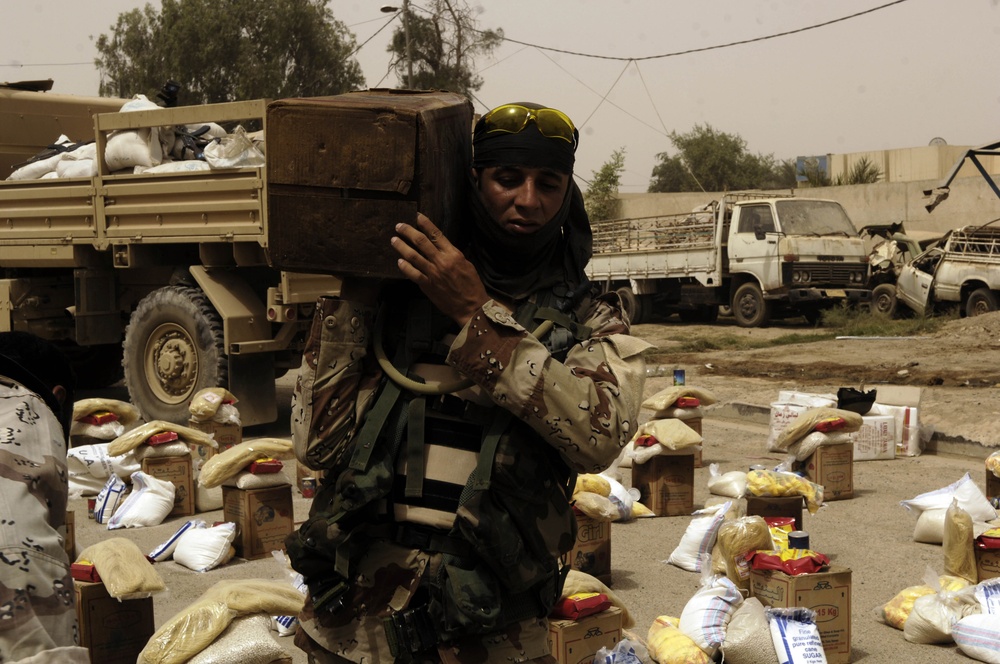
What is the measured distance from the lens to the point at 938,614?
434 cm

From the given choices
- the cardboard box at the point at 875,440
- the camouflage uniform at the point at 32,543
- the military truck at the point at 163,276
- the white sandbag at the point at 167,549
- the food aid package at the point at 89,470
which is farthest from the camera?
the military truck at the point at 163,276

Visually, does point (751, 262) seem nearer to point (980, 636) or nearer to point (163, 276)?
point (163, 276)

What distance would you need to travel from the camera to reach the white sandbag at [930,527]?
572 centimetres

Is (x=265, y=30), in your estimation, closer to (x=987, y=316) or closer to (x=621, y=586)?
(x=987, y=316)

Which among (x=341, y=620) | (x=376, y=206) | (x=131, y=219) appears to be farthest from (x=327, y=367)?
(x=131, y=219)

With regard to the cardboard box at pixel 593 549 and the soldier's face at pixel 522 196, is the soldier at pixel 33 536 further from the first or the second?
the cardboard box at pixel 593 549

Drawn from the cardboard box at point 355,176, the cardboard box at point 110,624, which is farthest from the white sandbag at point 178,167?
the cardboard box at point 355,176

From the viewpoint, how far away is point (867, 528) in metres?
6.20

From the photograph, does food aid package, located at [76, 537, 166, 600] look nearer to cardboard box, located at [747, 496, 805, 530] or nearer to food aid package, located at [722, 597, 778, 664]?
food aid package, located at [722, 597, 778, 664]

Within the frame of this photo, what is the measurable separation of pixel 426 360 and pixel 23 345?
0.74m

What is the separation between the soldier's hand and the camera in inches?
78.4

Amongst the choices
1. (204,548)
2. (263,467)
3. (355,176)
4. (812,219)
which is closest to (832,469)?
(263,467)

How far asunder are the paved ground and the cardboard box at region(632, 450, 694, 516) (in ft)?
0.26

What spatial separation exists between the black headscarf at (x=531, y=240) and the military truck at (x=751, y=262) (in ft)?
54.3
